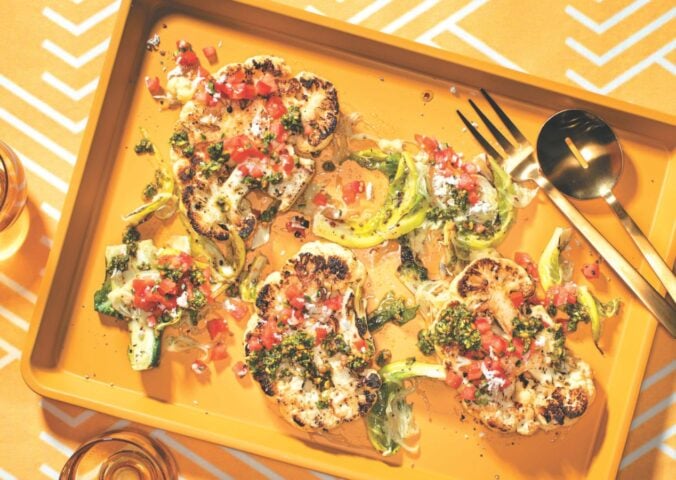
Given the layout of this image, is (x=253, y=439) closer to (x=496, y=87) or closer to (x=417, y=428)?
(x=417, y=428)

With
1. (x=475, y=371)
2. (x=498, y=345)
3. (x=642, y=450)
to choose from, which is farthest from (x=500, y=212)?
(x=642, y=450)

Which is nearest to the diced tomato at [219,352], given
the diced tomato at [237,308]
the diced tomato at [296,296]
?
the diced tomato at [237,308]

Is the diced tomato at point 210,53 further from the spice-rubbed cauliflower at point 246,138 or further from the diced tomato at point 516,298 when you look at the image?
the diced tomato at point 516,298

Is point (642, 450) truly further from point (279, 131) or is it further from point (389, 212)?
point (279, 131)

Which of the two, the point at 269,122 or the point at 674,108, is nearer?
the point at 269,122

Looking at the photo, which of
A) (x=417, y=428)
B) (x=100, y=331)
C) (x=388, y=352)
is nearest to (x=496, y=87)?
(x=388, y=352)

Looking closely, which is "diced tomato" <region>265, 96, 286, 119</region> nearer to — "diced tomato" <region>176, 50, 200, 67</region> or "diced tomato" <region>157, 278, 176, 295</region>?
"diced tomato" <region>176, 50, 200, 67</region>

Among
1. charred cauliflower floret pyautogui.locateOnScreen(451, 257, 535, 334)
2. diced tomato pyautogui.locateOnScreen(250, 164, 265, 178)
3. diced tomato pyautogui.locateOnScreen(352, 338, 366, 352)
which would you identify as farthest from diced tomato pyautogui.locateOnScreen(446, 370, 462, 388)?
diced tomato pyautogui.locateOnScreen(250, 164, 265, 178)
